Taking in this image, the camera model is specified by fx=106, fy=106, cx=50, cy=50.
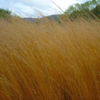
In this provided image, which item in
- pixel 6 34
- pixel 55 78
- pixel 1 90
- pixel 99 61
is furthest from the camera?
pixel 6 34

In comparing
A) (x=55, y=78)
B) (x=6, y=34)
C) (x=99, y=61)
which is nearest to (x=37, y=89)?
(x=55, y=78)

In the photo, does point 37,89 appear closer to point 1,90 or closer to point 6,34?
A: point 1,90

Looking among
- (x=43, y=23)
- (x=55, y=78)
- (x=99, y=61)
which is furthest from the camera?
(x=43, y=23)

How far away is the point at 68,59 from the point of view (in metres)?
1.15

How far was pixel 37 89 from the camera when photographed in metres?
0.97

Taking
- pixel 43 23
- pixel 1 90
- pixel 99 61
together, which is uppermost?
pixel 99 61

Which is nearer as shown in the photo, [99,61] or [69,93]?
[69,93]

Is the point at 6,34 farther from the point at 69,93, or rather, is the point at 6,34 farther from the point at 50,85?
the point at 69,93

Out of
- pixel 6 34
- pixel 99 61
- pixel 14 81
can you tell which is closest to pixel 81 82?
pixel 99 61

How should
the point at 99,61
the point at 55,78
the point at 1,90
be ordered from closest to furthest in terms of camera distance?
the point at 1,90, the point at 55,78, the point at 99,61

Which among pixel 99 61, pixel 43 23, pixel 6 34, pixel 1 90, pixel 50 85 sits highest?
pixel 99 61

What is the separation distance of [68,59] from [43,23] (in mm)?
1346

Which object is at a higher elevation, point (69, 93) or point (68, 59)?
point (68, 59)

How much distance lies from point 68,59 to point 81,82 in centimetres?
27
